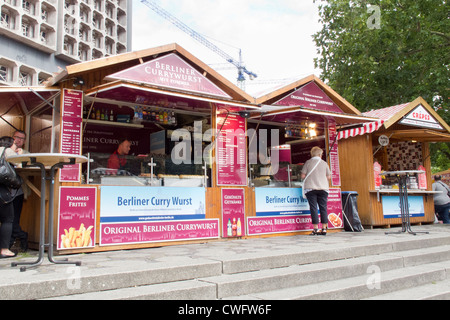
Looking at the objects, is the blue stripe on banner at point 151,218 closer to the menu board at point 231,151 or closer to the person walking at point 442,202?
the menu board at point 231,151

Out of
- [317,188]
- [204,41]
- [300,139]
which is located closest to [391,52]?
[300,139]

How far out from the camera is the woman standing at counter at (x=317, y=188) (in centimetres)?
859

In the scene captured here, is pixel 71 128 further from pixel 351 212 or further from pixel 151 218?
pixel 351 212

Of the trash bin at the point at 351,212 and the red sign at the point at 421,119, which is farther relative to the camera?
the red sign at the point at 421,119

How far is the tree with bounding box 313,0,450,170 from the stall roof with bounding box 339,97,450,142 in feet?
14.7

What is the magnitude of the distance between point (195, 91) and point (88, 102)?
1972mm

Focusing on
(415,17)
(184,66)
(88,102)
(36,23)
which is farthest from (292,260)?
(36,23)

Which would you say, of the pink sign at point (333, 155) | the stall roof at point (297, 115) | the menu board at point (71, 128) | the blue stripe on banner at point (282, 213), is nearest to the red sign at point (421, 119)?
the stall roof at point (297, 115)

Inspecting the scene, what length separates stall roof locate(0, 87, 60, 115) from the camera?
251 inches

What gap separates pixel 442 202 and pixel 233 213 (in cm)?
797

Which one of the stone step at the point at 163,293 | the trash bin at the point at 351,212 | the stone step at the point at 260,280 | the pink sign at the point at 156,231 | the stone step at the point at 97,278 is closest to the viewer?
the stone step at the point at 97,278

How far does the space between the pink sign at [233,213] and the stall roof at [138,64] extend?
1.94 m

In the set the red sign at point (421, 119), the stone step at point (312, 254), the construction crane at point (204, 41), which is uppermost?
the construction crane at point (204, 41)

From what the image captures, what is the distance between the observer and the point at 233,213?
794 centimetres
